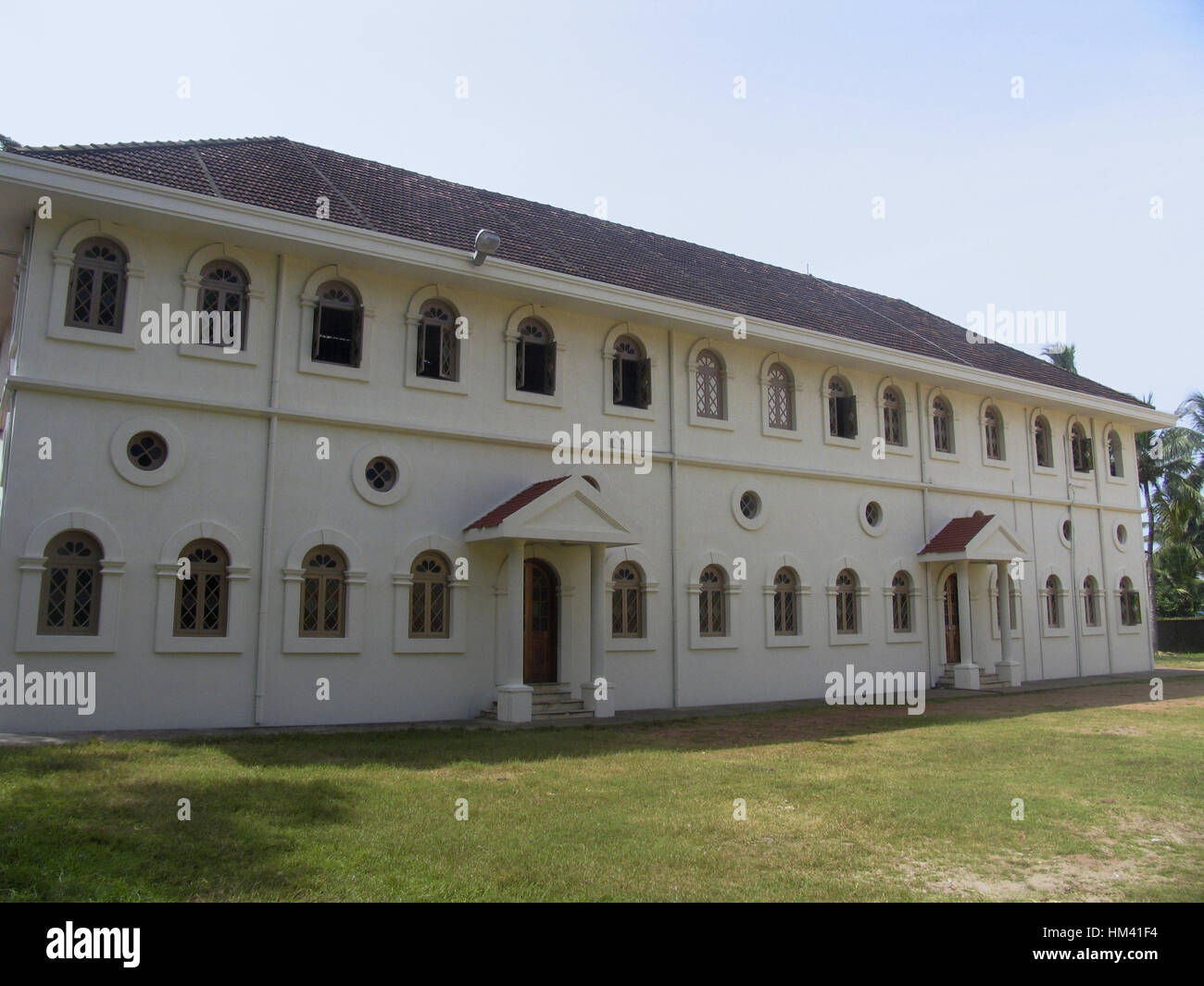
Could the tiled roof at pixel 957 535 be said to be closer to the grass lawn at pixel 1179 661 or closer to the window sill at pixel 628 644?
the window sill at pixel 628 644

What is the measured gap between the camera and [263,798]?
8.30 metres

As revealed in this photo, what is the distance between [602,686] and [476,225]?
853 cm

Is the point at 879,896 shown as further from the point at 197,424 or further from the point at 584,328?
the point at 584,328

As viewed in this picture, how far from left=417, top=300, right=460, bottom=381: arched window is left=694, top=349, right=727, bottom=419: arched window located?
499 centimetres

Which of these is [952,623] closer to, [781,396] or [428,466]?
[781,396]

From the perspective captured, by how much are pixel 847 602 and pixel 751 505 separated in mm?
3242

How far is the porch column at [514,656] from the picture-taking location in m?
14.8

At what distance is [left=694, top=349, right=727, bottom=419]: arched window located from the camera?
61.6ft

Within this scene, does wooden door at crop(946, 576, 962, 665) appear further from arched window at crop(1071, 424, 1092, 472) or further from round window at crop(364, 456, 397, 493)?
round window at crop(364, 456, 397, 493)

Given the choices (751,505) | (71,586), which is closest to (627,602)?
(751,505)

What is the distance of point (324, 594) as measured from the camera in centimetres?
1438

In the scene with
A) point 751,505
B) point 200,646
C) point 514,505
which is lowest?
point 200,646

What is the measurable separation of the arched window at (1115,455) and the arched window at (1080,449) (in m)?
1.36
